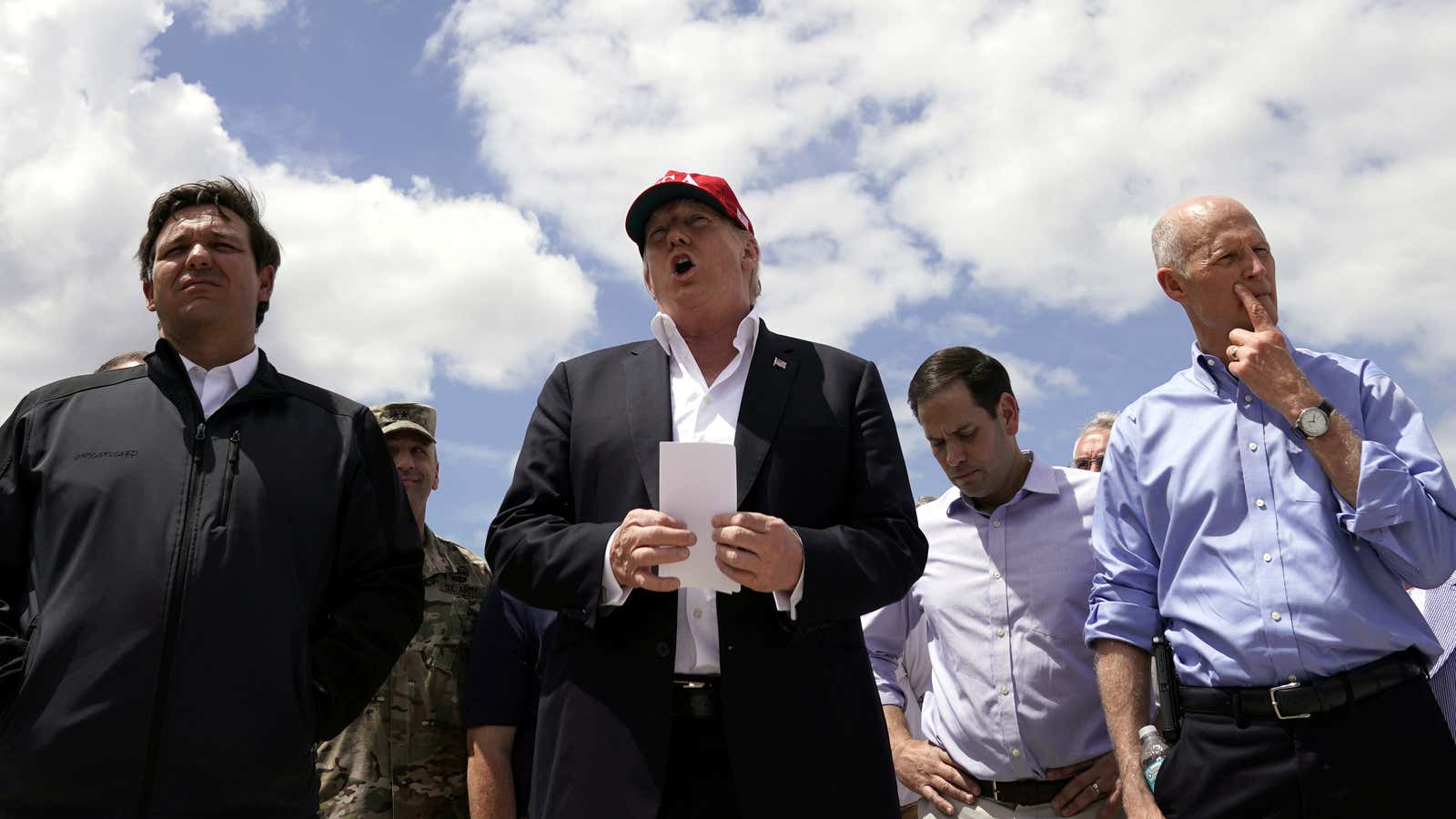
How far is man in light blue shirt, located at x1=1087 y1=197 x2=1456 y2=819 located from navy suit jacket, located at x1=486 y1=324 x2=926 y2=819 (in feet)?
3.83

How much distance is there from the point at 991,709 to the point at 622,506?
2.23 meters

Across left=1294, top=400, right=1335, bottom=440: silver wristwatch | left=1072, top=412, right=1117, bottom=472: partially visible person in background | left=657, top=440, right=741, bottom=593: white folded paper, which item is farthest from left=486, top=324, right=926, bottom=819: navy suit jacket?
left=1072, top=412, right=1117, bottom=472: partially visible person in background

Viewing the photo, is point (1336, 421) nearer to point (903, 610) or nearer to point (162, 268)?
point (903, 610)

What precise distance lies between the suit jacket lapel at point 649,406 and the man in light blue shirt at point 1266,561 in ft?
6.05

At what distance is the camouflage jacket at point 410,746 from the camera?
5383 millimetres

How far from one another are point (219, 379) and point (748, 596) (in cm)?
191

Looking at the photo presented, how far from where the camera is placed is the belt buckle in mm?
3793

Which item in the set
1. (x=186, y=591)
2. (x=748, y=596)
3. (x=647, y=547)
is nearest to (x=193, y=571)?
(x=186, y=591)

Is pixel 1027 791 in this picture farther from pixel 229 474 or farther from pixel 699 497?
pixel 229 474

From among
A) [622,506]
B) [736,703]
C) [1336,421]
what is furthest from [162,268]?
[1336,421]

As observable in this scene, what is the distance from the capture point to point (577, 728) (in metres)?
3.42

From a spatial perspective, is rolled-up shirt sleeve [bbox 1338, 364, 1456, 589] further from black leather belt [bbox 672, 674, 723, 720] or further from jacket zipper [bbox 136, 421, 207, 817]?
jacket zipper [bbox 136, 421, 207, 817]

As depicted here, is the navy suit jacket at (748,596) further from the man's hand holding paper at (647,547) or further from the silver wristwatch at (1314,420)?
the silver wristwatch at (1314,420)

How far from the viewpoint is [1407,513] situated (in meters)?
3.79
